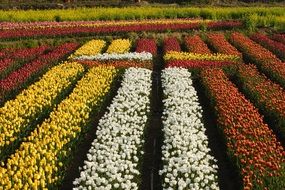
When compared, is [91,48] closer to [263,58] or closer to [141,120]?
[263,58]

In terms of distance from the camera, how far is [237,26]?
32.8 meters

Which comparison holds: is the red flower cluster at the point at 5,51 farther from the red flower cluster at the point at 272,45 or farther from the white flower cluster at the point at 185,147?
the red flower cluster at the point at 272,45

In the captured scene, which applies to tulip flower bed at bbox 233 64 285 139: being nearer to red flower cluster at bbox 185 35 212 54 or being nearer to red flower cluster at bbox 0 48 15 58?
red flower cluster at bbox 185 35 212 54

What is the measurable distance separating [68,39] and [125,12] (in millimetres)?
10647

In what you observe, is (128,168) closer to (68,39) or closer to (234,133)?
(234,133)

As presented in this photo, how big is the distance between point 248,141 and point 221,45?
1457cm

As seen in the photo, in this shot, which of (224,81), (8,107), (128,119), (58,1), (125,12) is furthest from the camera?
(58,1)

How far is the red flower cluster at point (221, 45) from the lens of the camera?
75.7 ft

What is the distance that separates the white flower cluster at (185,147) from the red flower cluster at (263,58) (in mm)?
4228

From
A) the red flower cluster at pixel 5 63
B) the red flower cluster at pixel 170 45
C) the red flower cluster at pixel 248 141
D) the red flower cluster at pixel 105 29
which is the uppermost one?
the red flower cluster at pixel 248 141

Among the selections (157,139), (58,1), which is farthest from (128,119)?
(58,1)

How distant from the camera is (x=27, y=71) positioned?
18.6 metres

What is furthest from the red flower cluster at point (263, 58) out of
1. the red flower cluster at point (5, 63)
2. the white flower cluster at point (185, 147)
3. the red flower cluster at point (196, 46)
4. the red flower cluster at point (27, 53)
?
the red flower cluster at point (5, 63)

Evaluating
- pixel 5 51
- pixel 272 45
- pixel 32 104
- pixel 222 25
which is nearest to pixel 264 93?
pixel 32 104
